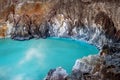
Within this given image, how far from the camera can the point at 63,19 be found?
6003 centimetres

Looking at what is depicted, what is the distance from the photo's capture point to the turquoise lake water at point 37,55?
41406 millimetres

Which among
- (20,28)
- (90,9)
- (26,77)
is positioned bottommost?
(26,77)

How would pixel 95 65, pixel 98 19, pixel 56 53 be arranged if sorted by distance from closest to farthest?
pixel 95 65
pixel 56 53
pixel 98 19

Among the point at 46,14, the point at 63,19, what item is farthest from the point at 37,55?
the point at 46,14

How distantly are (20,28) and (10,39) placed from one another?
352cm

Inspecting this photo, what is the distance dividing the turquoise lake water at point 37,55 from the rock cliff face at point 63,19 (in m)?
2.53

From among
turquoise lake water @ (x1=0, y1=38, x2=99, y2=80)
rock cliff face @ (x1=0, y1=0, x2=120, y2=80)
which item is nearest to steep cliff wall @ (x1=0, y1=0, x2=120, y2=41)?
rock cliff face @ (x1=0, y1=0, x2=120, y2=80)

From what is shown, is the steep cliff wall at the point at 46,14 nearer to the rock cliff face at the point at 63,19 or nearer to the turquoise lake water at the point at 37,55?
the rock cliff face at the point at 63,19

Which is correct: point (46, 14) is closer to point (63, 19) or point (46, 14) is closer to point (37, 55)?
point (63, 19)

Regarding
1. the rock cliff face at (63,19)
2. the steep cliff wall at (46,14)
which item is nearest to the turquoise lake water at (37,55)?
the rock cliff face at (63,19)

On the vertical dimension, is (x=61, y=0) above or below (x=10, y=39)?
A: above

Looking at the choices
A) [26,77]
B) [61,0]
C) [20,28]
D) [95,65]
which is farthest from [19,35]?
[95,65]

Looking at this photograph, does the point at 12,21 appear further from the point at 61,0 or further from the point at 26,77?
the point at 26,77

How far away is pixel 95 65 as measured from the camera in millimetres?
28000
